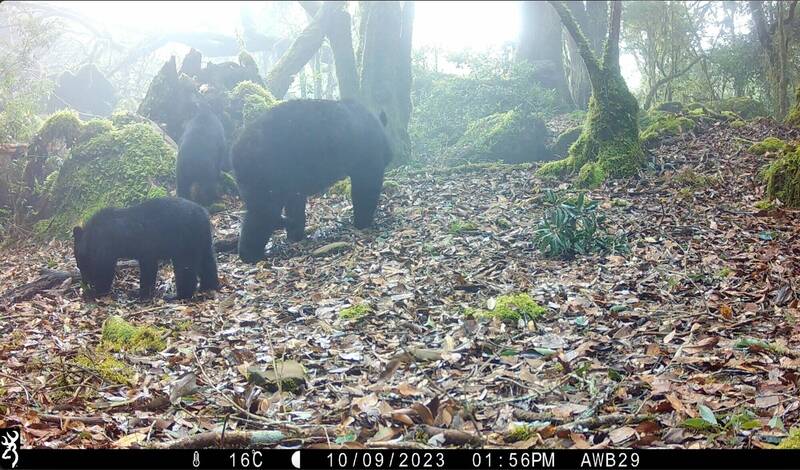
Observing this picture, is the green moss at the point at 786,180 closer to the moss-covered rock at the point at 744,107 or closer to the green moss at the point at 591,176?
the green moss at the point at 591,176

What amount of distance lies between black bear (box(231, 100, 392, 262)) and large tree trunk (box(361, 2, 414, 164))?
14.5ft

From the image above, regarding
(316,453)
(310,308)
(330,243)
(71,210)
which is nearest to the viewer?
(316,453)

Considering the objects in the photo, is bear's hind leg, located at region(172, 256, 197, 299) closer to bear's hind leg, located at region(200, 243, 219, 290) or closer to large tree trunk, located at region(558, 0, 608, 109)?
bear's hind leg, located at region(200, 243, 219, 290)

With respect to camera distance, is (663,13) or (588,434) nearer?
(588,434)

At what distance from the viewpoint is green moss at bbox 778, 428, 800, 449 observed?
3467mm

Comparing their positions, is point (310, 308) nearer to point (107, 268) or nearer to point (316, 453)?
point (107, 268)

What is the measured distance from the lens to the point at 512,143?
1425cm

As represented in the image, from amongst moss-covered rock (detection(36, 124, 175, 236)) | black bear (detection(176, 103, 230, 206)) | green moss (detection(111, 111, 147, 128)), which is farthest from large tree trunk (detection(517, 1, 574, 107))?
moss-covered rock (detection(36, 124, 175, 236))

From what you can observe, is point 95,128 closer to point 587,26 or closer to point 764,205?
point 764,205

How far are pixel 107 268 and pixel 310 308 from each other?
2602 millimetres

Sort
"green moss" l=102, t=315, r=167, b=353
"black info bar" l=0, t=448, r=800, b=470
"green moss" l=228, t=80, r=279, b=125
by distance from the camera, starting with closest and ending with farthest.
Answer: "black info bar" l=0, t=448, r=800, b=470 < "green moss" l=102, t=315, r=167, b=353 < "green moss" l=228, t=80, r=279, b=125

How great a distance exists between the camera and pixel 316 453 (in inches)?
144

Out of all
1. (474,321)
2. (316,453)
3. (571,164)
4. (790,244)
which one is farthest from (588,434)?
(571,164)

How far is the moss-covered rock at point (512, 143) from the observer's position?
46.6 ft
